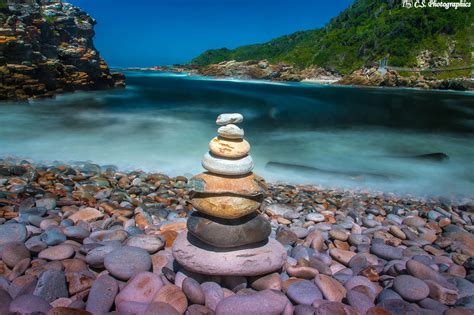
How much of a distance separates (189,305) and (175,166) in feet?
28.1

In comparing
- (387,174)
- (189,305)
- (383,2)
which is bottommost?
(387,174)

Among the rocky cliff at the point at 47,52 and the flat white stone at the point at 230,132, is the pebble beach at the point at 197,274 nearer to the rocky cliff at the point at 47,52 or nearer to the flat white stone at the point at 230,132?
the flat white stone at the point at 230,132

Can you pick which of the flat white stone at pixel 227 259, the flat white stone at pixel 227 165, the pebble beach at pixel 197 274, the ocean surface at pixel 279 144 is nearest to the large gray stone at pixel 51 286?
the pebble beach at pixel 197 274

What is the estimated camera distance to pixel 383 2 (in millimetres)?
150375

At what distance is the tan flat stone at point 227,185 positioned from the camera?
A: 14.5 ft

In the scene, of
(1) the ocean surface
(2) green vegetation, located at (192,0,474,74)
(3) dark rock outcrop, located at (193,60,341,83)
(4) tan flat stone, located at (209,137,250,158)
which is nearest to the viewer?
(4) tan flat stone, located at (209,137,250,158)

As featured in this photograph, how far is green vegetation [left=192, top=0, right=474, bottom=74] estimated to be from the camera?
98.9 meters

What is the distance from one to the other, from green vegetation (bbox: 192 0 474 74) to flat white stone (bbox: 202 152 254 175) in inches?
4252

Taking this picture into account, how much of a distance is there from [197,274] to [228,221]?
0.76 meters

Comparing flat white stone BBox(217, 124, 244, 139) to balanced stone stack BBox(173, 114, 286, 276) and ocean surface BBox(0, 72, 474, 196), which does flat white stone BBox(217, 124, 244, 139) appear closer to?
balanced stone stack BBox(173, 114, 286, 276)

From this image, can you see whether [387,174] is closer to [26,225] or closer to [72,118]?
[26,225]

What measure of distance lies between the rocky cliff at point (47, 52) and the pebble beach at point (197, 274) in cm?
2755

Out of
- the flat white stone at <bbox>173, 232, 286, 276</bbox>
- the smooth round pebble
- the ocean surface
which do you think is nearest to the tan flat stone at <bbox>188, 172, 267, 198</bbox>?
the flat white stone at <bbox>173, 232, 286, 276</bbox>

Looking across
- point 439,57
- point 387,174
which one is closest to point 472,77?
point 439,57
